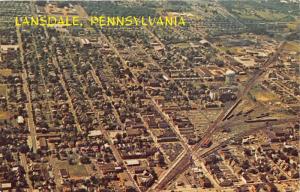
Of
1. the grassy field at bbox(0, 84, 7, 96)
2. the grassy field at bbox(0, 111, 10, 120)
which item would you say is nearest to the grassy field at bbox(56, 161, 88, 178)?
the grassy field at bbox(0, 111, 10, 120)

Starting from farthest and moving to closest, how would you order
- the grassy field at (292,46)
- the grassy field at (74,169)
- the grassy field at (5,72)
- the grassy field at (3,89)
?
the grassy field at (292,46) → the grassy field at (5,72) → the grassy field at (3,89) → the grassy field at (74,169)

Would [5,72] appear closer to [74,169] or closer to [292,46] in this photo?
[74,169]

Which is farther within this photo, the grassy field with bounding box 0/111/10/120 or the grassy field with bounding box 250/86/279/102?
the grassy field with bounding box 250/86/279/102

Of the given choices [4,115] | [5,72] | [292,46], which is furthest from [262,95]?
[5,72]

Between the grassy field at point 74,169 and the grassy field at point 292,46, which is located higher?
the grassy field at point 292,46

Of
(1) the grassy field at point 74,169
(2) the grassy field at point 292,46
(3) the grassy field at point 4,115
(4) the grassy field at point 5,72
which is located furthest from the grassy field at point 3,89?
(2) the grassy field at point 292,46

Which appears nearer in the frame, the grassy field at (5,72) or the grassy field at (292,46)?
the grassy field at (5,72)

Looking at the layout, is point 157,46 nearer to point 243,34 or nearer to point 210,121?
point 243,34

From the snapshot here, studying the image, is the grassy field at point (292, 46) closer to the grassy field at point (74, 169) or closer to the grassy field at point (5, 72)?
the grassy field at point (5, 72)

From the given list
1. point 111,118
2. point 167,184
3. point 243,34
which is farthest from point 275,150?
point 243,34

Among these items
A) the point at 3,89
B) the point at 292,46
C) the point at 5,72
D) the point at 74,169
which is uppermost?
the point at 5,72

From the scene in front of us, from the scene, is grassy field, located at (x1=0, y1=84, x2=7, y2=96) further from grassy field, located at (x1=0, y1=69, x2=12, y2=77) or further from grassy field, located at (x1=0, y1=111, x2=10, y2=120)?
grassy field, located at (x1=0, y1=111, x2=10, y2=120)

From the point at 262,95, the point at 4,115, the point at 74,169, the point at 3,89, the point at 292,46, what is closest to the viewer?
the point at 74,169
